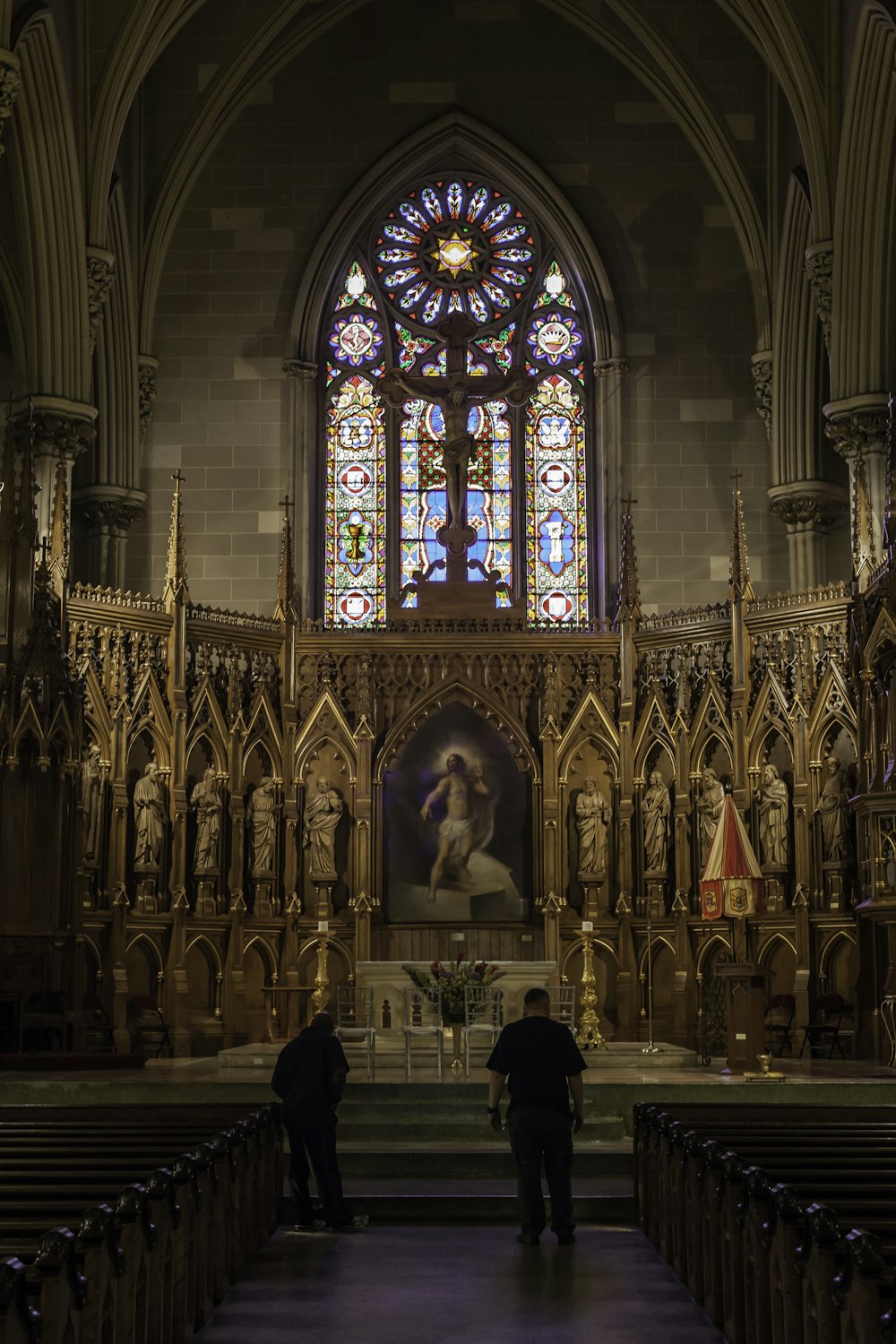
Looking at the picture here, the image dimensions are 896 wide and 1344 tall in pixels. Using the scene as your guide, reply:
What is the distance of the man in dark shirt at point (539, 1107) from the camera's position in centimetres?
1080

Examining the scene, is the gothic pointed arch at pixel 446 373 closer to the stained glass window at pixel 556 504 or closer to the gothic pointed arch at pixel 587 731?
the stained glass window at pixel 556 504

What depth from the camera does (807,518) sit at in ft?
84.7

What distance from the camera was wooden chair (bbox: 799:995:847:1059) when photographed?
19750 mm

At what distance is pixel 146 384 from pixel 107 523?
2.14 m

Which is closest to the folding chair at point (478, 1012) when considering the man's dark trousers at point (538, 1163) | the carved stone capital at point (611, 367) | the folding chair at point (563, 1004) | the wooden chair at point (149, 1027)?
the folding chair at point (563, 1004)

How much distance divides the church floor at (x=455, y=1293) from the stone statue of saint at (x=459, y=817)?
11.4 m

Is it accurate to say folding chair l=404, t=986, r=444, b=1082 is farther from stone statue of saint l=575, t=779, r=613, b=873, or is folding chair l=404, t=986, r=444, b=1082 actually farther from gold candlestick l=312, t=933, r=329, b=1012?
stone statue of saint l=575, t=779, r=613, b=873

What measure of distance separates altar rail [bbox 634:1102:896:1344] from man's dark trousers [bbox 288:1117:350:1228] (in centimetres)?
190

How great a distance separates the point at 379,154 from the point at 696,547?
757 cm

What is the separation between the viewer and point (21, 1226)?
6633mm

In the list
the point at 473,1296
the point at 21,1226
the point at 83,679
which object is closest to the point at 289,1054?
the point at 473,1296

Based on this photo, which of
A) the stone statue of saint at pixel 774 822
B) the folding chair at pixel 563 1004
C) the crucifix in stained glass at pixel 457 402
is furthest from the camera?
the crucifix in stained glass at pixel 457 402

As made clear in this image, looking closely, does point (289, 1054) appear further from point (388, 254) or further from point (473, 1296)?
point (388, 254)

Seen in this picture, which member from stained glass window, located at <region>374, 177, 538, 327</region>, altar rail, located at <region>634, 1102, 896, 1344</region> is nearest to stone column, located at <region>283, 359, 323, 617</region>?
stained glass window, located at <region>374, 177, 538, 327</region>
